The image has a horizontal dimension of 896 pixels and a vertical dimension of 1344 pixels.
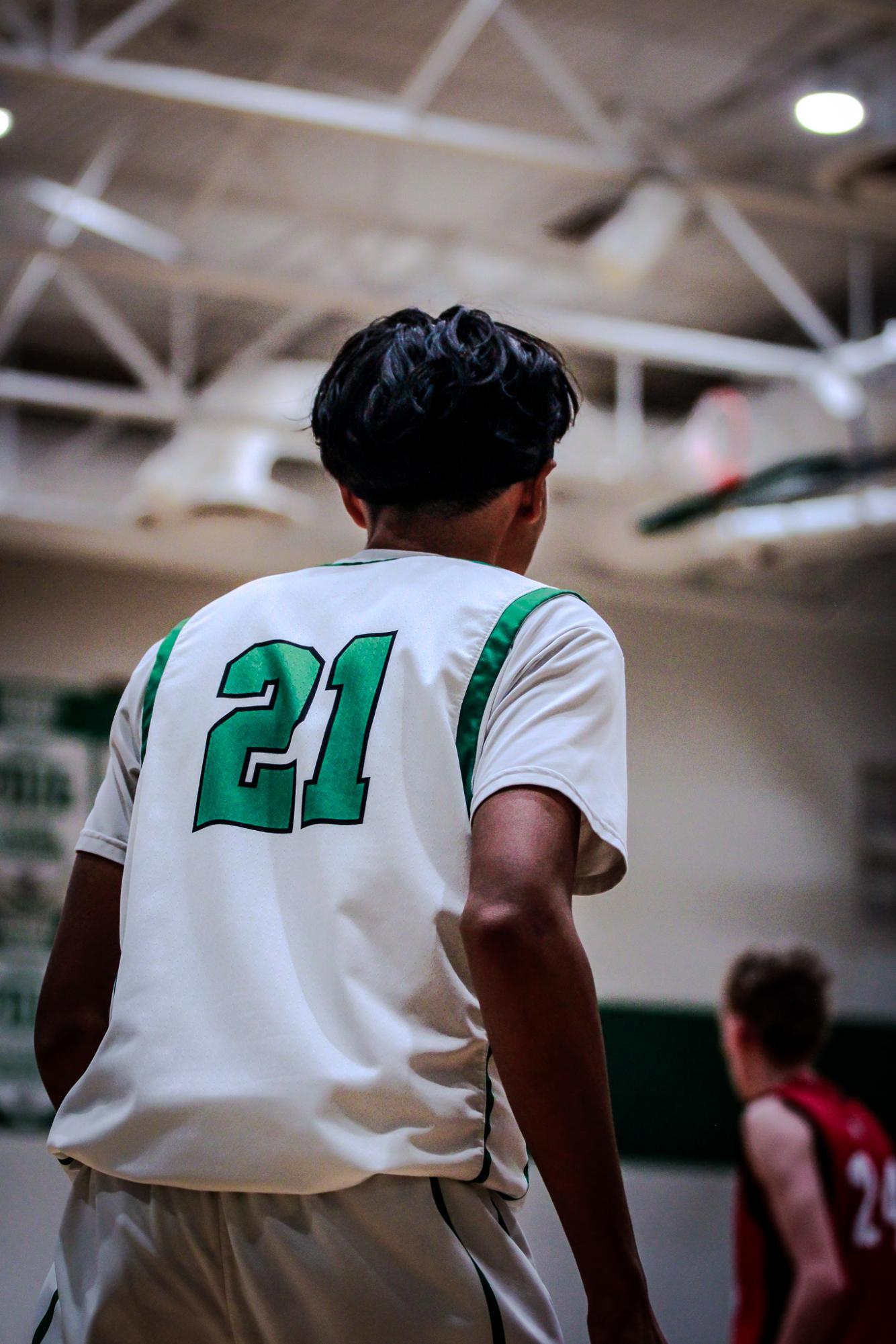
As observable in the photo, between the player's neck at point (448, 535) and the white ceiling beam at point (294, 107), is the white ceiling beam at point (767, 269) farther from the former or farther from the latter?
the player's neck at point (448, 535)

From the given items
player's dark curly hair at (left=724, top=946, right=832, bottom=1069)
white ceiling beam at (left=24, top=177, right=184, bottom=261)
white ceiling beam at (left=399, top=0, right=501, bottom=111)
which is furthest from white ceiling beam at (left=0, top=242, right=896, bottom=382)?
player's dark curly hair at (left=724, top=946, right=832, bottom=1069)

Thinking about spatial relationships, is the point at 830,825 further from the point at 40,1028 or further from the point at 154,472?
the point at 40,1028

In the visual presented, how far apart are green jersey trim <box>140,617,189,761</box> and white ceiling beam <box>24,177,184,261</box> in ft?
16.9

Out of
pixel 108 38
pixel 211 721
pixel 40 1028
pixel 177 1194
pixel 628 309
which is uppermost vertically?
pixel 628 309

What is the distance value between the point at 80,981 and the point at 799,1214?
8.21ft

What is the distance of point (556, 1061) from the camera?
1200 millimetres

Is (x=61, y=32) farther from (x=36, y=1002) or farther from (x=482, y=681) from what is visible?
(x=36, y=1002)

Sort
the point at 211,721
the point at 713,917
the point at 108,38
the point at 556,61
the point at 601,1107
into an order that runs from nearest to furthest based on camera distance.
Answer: the point at 601,1107
the point at 211,721
the point at 108,38
the point at 556,61
the point at 713,917

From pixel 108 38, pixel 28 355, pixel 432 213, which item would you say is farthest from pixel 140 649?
pixel 108 38

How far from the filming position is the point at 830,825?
10.5 meters

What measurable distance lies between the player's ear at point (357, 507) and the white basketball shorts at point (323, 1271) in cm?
62

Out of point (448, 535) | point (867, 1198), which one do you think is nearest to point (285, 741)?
point (448, 535)

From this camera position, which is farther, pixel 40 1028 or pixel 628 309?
pixel 628 309

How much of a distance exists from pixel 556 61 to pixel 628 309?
2.46 m
